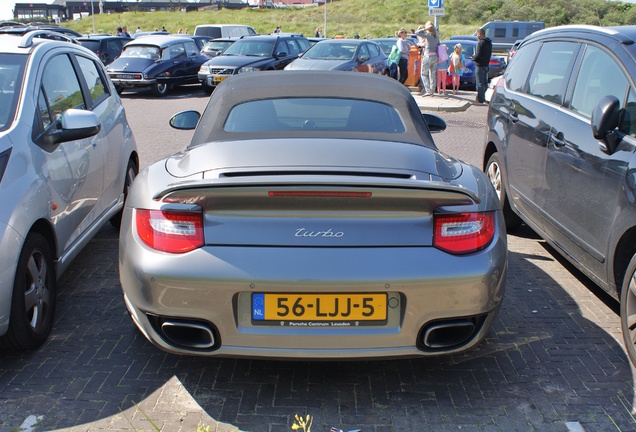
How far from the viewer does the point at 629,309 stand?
3795 mm

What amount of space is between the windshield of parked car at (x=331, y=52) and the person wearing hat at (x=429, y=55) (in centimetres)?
196

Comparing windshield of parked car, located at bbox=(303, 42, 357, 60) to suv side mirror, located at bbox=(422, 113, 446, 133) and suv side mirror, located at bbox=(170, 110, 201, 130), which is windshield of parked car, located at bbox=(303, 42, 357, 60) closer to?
suv side mirror, located at bbox=(422, 113, 446, 133)

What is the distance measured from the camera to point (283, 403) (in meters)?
3.35

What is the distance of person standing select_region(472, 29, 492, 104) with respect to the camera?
56.3 feet

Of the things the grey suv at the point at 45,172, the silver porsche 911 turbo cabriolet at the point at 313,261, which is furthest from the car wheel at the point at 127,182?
the silver porsche 911 turbo cabriolet at the point at 313,261

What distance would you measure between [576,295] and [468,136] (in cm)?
821

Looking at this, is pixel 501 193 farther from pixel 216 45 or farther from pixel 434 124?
pixel 216 45

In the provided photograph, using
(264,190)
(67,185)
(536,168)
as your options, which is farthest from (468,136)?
(264,190)

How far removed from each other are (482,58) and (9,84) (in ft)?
47.5

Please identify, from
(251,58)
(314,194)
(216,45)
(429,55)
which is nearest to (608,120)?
(314,194)

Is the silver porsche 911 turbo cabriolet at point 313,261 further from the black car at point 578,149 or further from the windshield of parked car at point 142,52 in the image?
the windshield of parked car at point 142,52

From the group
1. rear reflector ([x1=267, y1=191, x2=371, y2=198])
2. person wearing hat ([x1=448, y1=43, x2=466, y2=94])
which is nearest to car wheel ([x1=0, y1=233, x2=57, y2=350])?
rear reflector ([x1=267, y1=191, x2=371, y2=198])

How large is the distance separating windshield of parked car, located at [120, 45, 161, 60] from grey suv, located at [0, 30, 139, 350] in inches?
583

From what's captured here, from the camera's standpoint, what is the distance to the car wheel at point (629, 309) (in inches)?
147
